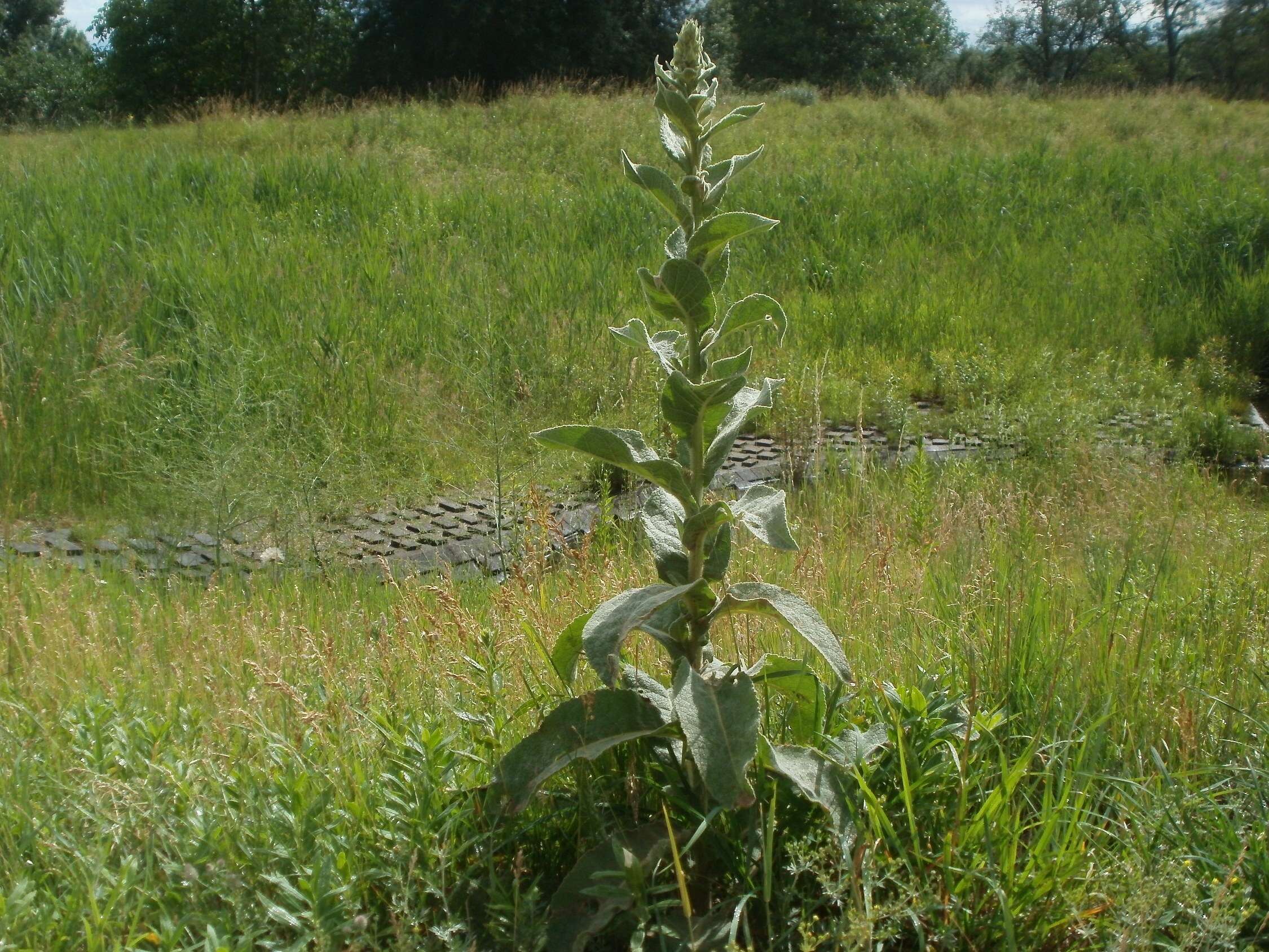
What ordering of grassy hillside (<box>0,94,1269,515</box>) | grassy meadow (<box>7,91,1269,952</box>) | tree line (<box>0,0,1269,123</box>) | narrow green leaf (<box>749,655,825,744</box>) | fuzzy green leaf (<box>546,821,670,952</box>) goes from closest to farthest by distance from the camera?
fuzzy green leaf (<box>546,821,670,952</box>) → grassy meadow (<box>7,91,1269,952</box>) → narrow green leaf (<box>749,655,825,744</box>) → grassy hillside (<box>0,94,1269,515</box>) → tree line (<box>0,0,1269,123</box>)

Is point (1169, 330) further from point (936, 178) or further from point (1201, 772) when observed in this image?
point (1201, 772)

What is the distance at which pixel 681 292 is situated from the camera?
164 centimetres

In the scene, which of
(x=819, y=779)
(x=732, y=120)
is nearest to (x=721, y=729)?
(x=819, y=779)

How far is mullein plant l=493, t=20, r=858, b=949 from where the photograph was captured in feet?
4.97

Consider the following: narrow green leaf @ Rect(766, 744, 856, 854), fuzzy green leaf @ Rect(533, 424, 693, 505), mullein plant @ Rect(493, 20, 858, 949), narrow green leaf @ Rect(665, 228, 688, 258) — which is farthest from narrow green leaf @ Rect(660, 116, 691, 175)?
narrow green leaf @ Rect(766, 744, 856, 854)

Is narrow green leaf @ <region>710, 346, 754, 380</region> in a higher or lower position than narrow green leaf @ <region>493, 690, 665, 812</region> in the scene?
higher

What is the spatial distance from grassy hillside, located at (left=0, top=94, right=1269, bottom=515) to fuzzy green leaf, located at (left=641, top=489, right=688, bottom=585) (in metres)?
2.68

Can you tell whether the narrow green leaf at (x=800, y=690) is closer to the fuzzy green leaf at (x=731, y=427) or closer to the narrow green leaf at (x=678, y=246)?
the fuzzy green leaf at (x=731, y=427)

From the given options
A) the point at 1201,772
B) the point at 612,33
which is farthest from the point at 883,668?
the point at 612,33

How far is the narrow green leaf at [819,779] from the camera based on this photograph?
1572 millimetres

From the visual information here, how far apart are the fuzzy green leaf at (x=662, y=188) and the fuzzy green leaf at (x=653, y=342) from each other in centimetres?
19

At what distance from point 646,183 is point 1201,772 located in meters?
1.44

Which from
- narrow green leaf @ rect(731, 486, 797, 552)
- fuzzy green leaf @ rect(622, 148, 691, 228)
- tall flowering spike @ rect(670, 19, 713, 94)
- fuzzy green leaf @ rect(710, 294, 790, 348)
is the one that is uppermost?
tall flowering spike @ rect(670, 19, 713, 94)

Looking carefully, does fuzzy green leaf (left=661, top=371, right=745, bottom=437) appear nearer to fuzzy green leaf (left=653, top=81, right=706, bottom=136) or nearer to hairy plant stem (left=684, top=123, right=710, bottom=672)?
hairy plant stem (left=684, top=123, right=710, bottom=672)
